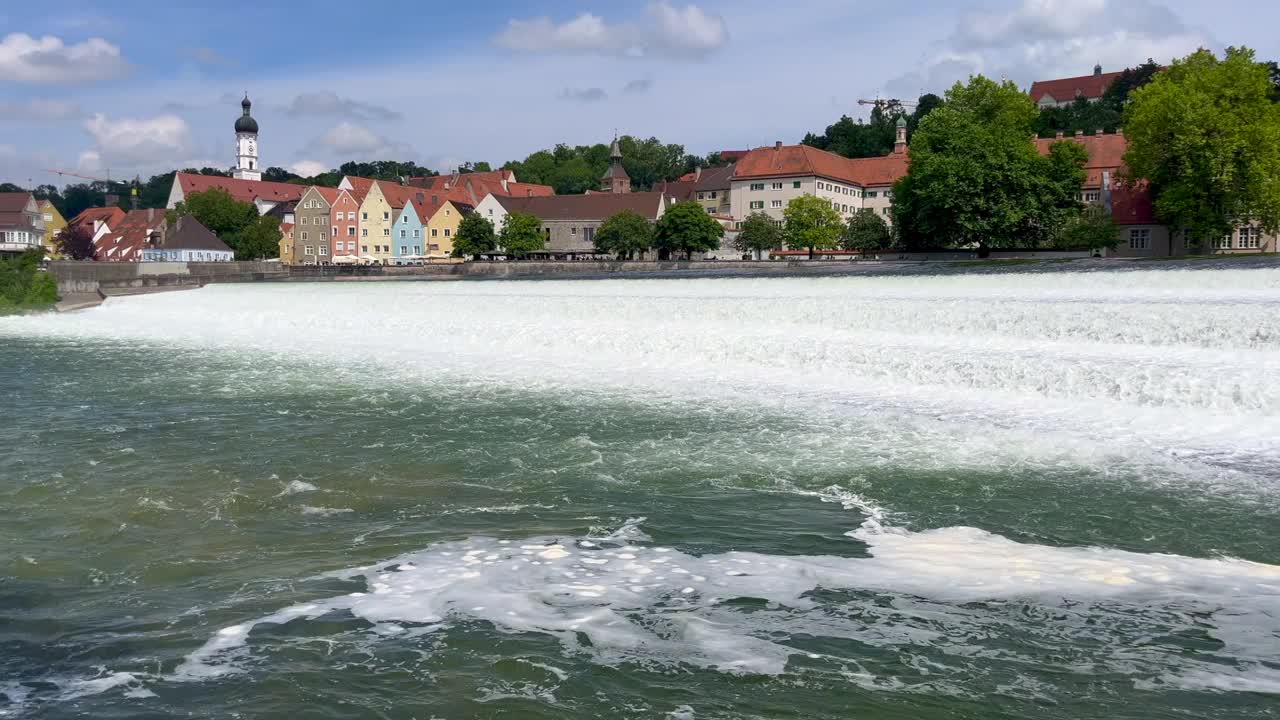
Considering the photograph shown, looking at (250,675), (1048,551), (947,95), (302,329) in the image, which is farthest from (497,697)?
(947,95)

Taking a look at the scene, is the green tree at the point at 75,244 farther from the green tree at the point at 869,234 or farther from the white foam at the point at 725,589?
the white foam at the point at 725,589

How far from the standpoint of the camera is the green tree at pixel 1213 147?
46.8 meters

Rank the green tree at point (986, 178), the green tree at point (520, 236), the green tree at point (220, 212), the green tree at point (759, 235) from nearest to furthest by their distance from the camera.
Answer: the green tree at point (986, 178) < the green tree at point (759, 235) < the green tree at point (520, 236) < the green tree at point (220, 212)

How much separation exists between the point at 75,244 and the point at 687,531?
122 m

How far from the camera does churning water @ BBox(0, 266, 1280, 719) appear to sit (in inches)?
232

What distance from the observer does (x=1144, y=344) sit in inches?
707

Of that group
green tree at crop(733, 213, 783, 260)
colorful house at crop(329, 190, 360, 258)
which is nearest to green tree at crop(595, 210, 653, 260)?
green tree at crop(733, 213, 783, 260)

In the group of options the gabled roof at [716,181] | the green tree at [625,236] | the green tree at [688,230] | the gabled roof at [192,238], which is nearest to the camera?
the green tree at [688,230]

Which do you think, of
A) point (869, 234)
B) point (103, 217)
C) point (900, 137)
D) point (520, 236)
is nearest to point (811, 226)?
point (869, 234)

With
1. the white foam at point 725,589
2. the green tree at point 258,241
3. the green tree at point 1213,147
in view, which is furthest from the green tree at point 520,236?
the white foam at point 725,589

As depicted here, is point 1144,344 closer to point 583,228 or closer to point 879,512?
point 879,512

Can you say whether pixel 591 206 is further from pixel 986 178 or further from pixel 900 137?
pixel 986 178

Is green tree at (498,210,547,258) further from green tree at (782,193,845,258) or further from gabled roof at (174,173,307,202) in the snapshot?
gabled roof at (174,173,307,202)

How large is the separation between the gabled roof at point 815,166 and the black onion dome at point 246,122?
286ft
